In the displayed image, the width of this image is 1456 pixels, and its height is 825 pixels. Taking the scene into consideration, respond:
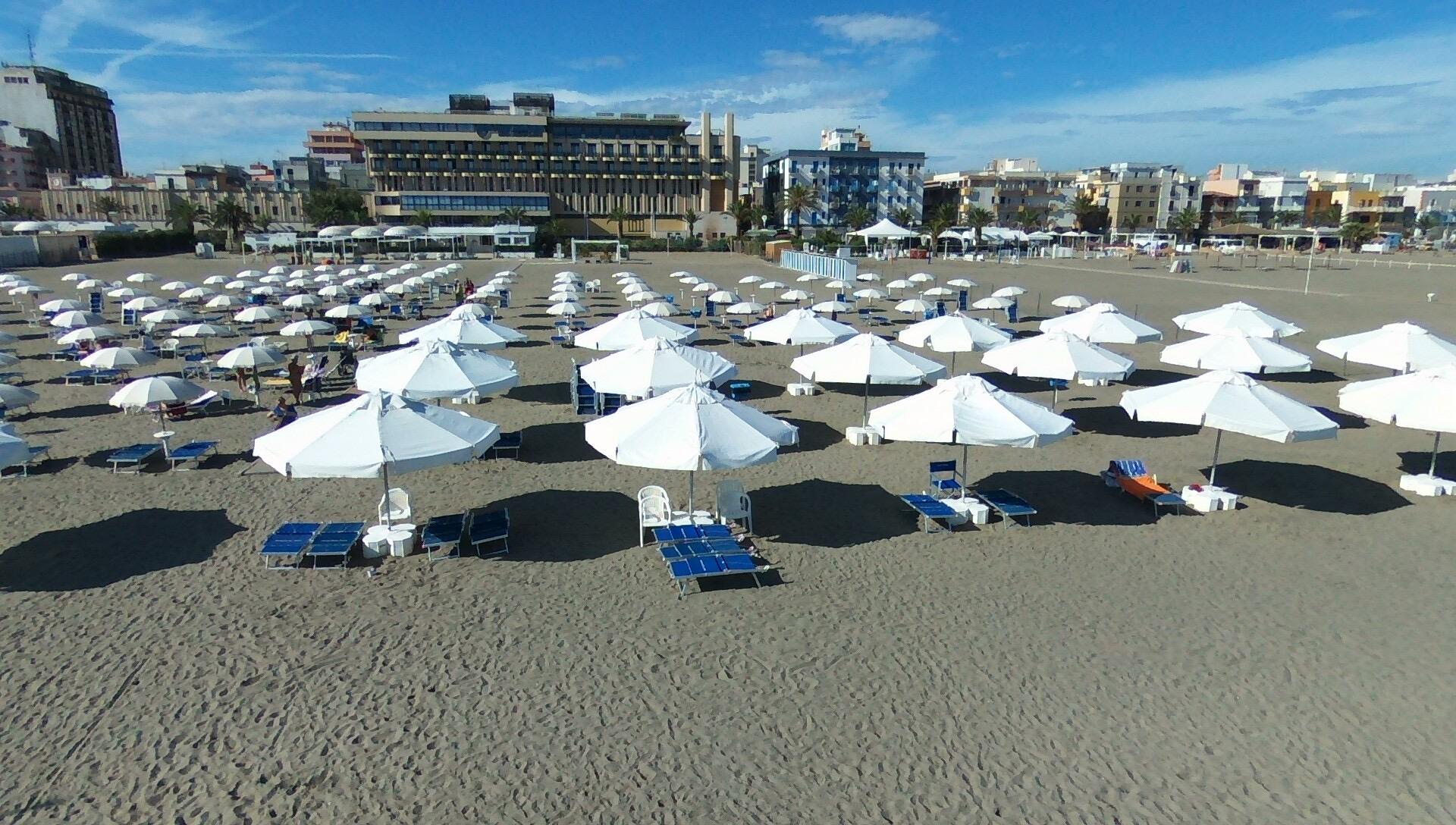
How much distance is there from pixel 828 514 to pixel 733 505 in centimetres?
144

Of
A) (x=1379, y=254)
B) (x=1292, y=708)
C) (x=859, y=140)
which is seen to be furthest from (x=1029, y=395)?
(x=859, y=140)

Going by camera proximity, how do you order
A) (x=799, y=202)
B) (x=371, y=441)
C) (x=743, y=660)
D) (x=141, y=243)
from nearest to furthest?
(x=743, y=660)
(x=371, y=441)
(x=141, y=243)
(x=799, y=202)

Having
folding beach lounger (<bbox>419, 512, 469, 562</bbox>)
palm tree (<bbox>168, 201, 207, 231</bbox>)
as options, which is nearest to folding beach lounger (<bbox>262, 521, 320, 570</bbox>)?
folding beach lounger (<bbox>419, 512, 469, 562</bbox>)

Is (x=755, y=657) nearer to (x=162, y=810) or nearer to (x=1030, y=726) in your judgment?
(x=1030, y=726)

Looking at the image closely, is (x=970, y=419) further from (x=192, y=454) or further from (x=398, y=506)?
(x=192, y=454)

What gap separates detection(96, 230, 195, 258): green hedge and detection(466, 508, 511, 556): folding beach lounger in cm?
6472

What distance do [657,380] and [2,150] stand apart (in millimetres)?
144517

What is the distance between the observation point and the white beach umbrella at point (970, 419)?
961cm

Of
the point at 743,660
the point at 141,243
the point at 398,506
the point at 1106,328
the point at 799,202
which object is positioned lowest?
the point at 743,660

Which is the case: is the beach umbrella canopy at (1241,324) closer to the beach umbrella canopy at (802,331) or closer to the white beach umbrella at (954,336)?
the white beach umbrella at (954,336)

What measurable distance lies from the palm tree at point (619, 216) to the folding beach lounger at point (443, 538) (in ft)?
253

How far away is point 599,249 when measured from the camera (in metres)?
71.3

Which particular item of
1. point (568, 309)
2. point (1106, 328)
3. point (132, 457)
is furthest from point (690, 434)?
point (568, 309)

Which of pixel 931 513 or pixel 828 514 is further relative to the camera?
pixel 828 514
